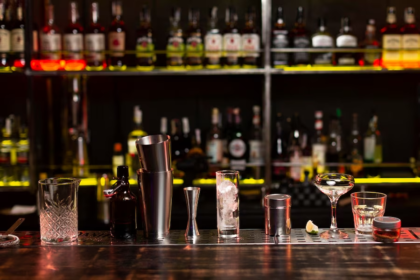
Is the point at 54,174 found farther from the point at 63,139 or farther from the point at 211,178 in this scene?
the point at 211,178

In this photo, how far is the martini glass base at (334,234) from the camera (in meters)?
1.29

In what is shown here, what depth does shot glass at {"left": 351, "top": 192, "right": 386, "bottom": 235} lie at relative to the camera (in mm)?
1299

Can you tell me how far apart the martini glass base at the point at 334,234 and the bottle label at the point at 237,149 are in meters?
A: 1.35

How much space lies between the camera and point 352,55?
102 inches

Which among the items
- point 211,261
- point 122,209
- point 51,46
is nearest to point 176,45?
point 51,46

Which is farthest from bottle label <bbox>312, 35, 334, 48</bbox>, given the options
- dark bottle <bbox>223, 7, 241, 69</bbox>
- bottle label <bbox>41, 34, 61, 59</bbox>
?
bottle label <bbox>41, 34, 61, 59</bbox>

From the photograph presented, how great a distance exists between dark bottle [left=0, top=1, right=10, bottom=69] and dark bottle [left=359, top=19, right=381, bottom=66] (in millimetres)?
1744

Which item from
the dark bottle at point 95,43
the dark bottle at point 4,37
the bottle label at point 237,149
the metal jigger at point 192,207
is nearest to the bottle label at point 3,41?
the dark bottle at point 4,37

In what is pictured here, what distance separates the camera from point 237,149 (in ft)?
8.76

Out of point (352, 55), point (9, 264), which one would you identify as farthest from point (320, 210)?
point (9, 264)

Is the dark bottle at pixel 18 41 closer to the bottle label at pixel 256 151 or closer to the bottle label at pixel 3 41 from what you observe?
the bottle label at pixel 3 41

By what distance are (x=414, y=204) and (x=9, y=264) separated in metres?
2.15

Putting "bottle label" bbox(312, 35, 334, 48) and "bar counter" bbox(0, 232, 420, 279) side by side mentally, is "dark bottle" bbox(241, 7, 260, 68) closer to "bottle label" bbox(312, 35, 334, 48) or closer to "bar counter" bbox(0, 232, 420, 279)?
"bottle label" bbox(312, 35, 334, 48)

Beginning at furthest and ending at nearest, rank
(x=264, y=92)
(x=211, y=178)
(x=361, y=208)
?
(x=211, y=178) < (x=264, y=92) < (x=361, y=208)
